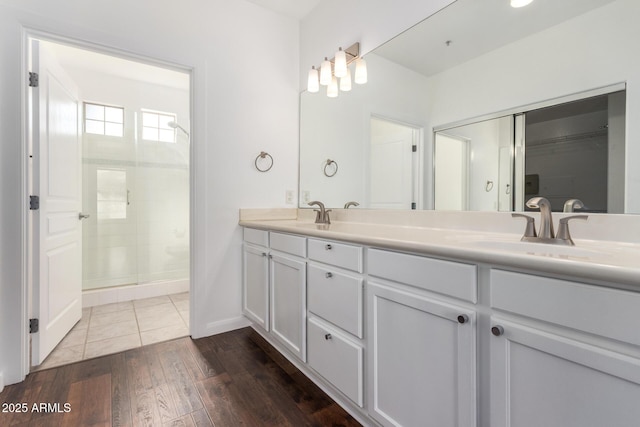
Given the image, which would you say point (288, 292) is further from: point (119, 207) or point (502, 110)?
point (119, 207)

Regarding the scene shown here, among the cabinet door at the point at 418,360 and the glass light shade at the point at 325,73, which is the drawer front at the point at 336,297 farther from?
the glass light shade at the point at 325,73

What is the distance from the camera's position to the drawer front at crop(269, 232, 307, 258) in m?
1.56

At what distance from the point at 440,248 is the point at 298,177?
1.85 meters

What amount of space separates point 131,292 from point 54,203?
1.46 meters

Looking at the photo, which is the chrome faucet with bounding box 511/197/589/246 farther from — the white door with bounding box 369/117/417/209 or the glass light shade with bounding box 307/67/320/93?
the glass light shade with bounding box 307/67/320/93

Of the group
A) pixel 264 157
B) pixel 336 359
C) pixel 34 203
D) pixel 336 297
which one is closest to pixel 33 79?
pixel 34 203

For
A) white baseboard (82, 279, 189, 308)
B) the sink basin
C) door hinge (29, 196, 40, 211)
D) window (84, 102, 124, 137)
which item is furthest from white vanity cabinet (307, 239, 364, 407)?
window (84, 102, 124, 137)

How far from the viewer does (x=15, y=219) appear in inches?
62.2

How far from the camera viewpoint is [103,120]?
3127 mm

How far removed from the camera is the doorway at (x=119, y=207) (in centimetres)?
209

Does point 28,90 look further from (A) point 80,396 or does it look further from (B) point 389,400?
(B) point 389,400

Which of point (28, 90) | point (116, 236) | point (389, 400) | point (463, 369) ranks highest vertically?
point (28, 90)

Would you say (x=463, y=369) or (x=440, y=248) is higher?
(x=440, y=248)

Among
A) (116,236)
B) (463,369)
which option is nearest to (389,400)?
(463,369)
